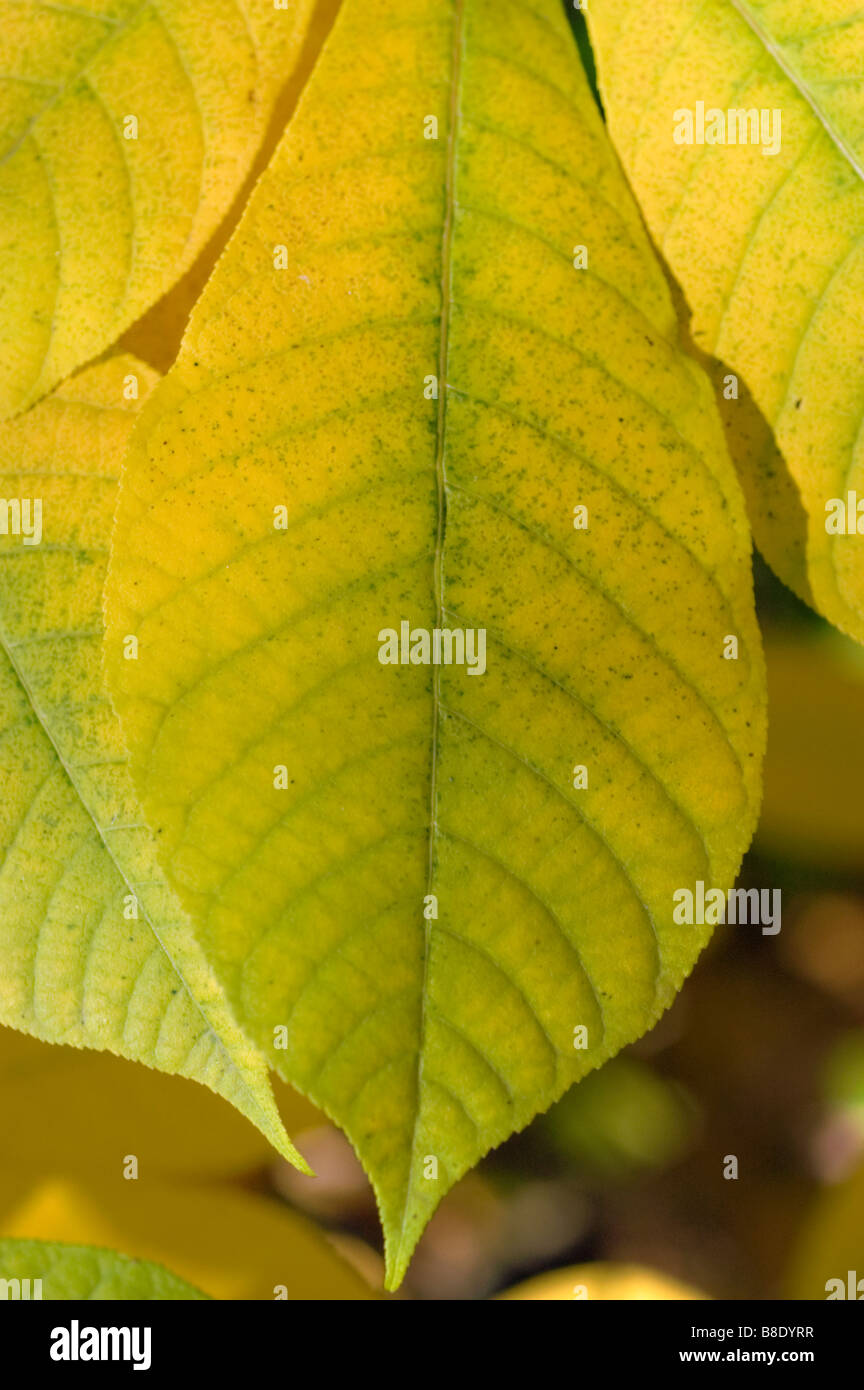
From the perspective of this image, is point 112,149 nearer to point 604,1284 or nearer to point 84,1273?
point 84,1273

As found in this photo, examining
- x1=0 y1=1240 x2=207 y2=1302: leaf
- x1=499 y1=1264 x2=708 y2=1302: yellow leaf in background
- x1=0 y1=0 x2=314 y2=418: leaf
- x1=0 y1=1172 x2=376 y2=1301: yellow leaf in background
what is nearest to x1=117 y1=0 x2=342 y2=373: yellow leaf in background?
x1=0 y1=0 x2=314 y2=418: leaf

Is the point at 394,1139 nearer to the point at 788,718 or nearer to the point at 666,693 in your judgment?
the point at 666,693

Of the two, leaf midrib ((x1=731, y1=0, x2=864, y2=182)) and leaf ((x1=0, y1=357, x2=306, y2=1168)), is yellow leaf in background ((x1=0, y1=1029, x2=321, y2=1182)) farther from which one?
leaf midrib ((x1=731, y1=0, x2=864, y2=182))

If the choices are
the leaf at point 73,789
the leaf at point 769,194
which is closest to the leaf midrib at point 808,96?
the leaf at point 769,194

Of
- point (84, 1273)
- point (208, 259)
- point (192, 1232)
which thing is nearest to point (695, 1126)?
point (192, 1232)

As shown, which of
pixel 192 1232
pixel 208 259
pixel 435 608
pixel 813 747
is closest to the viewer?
pixel 435 608

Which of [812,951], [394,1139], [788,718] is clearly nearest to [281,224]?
[394,1139]
